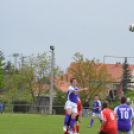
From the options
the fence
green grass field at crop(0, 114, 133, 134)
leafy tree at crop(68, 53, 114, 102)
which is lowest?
the fence

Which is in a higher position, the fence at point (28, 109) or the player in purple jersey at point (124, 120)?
the player in purple jersey at point (124, 120)

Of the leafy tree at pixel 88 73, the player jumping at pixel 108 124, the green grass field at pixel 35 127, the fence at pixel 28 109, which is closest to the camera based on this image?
the player jumping at pixel 108 124

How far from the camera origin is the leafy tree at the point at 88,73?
48.6 metres

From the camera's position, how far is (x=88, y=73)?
50.8 metres

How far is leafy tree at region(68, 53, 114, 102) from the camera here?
1912 inches

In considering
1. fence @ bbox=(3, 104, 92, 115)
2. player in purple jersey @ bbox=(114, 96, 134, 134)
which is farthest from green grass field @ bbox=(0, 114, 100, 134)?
fence @ bbox=(3, 104, 92, 115)

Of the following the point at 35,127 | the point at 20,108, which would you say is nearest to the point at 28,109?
the point at 20,108

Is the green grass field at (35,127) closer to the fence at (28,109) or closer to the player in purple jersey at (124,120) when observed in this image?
the player in purple jersey at (124,120)

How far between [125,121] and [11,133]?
5311 mm

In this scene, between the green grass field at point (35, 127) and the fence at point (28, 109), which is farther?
the fence at point (28, 109)

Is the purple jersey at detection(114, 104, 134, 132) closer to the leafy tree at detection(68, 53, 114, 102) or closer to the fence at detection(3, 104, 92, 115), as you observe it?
the fence at detection(3, 104, 92, 115)

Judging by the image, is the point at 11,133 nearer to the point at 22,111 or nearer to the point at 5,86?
the point at 22,111

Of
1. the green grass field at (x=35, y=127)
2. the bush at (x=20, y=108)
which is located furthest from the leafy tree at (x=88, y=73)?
the green grass field at (x=35, y=127)

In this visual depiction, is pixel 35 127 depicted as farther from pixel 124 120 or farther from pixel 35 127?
pixel 124 120
